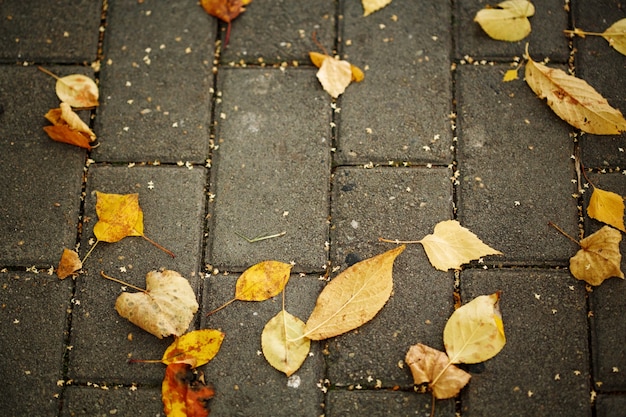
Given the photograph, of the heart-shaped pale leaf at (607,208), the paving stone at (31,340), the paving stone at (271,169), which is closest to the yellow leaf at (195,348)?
the paving stone at (271,169)

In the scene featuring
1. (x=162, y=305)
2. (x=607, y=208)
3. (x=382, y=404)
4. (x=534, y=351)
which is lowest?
(x=382, y=404)

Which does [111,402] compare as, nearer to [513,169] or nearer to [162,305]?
[162,305]

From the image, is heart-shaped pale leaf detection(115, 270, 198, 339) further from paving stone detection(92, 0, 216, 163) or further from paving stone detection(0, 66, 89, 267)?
paving stone detection(92, 0, 216, 163)

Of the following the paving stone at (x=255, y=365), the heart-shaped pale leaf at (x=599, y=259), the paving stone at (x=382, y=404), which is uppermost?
the heart-shaped pale leaf at (x=599, y=259)

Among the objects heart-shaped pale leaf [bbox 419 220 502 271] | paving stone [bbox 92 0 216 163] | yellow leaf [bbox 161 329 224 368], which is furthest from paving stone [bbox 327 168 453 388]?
paving stone [bbox 92 0 216 163]

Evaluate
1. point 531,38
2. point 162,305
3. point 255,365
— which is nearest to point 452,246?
point 255,365

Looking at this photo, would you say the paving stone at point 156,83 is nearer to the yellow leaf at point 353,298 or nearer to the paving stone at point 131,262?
the paving stone at point 131,262
